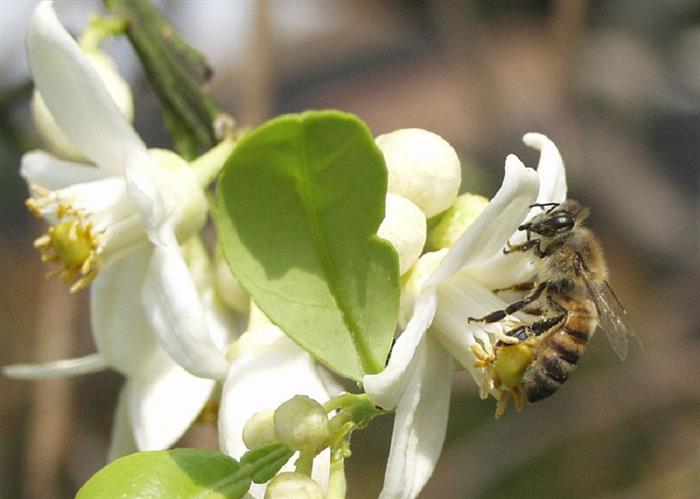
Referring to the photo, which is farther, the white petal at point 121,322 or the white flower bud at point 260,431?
the white petal at point 121,322

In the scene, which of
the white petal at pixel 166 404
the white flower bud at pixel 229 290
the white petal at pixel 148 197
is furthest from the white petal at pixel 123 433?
the white petal at pixel 148 197

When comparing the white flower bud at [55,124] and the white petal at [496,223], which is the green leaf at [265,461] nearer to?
the white petal at [496,223]

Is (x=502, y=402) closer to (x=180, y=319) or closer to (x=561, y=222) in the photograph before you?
(x=561, y=222)

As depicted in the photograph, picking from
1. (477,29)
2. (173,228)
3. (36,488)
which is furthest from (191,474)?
(477,29)

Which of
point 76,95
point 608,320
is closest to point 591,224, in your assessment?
point 608,320

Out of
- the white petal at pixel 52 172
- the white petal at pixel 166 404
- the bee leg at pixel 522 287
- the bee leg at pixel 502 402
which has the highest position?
the white petal at pixel 52 172

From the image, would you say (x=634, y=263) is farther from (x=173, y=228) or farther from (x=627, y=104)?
(x=173, y=228)

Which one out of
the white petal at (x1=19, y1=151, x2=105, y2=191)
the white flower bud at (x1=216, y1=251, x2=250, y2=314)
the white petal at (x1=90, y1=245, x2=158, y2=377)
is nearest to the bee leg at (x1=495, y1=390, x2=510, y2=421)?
the white flower bud at (x1=216, y1=251, x2=250, y2=314)
